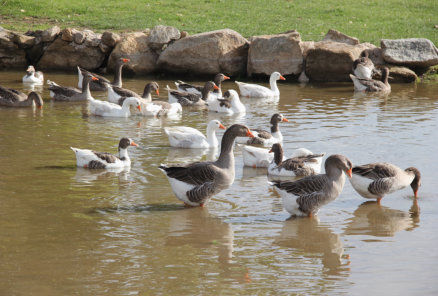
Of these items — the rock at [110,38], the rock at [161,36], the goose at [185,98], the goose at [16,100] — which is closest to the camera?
the goose at [16,100]

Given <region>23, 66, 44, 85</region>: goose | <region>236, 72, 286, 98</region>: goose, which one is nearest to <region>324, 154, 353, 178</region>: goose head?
<region>236, 72, 286, 98</region>: goose

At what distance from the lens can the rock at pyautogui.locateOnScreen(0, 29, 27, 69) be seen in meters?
26.1

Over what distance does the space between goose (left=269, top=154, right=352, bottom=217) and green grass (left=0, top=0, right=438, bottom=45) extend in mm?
18039

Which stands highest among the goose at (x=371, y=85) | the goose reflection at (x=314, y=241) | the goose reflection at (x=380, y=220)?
the goose at (x=371, y=85)

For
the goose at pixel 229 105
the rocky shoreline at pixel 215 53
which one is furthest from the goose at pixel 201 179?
the rocky shoreline at pixel 215 53

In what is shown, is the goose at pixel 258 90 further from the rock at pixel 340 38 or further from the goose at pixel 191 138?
the goose at pixel 191 138

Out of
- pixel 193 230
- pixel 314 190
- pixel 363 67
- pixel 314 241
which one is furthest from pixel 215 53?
pixel 314 241

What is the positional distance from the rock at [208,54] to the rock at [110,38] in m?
2.01

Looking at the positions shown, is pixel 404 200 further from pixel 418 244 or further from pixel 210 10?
pixel 210 10

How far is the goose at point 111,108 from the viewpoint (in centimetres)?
1778

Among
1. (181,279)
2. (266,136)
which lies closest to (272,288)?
(181,279)

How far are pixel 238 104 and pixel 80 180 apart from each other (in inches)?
306

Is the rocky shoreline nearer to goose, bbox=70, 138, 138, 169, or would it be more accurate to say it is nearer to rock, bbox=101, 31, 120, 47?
rock, bbox=101, 31, 120, 47

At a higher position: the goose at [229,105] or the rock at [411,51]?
the rock at [411,51]
